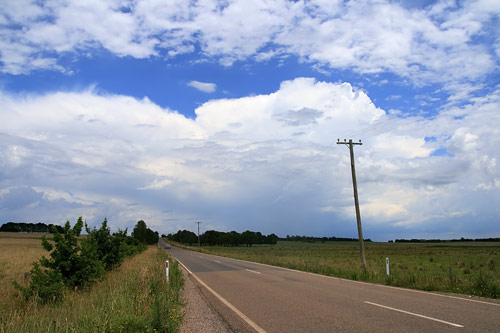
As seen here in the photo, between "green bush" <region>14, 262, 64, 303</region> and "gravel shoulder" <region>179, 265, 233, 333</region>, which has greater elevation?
"green bush" <region>14, 262, 64, 303</region>

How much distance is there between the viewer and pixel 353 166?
22.8 metres

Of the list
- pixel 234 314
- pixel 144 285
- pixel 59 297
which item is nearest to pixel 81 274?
pixel 59 297

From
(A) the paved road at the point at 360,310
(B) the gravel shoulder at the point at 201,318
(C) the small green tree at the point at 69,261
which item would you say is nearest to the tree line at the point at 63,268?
(C) the small green tree at the point at 69,261

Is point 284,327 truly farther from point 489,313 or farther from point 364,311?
point 489,313

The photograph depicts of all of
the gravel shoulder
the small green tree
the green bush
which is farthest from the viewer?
the small green tree

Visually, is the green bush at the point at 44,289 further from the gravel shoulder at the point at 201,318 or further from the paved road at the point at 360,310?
the paved road at the point at 360,310

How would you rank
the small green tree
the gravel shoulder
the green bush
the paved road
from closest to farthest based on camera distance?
the paved road
the gravel shoulder
the green bush
the small green tree

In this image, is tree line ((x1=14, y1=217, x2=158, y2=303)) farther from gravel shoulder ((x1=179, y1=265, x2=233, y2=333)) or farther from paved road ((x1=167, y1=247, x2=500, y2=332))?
paved road ((x1=167, y1=247, x2=500, y2=332))

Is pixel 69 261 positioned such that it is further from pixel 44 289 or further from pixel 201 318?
pixel 201 318

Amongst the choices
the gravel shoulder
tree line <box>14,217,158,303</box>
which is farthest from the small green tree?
the gravel shoulder

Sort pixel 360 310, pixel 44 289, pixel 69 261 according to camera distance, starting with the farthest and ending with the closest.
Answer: pixel 69 261
pixel 44 289
pixel 360 310

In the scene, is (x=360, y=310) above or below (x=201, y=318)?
above

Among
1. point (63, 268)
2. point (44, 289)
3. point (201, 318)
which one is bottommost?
point (201, 318)

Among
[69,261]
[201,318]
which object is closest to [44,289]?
[69,261]
